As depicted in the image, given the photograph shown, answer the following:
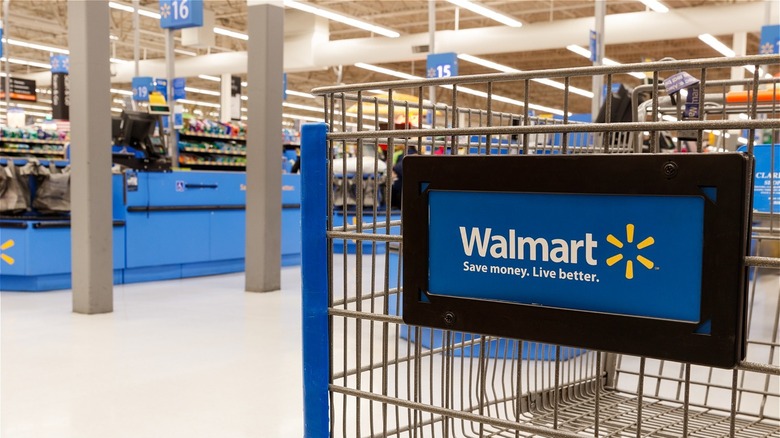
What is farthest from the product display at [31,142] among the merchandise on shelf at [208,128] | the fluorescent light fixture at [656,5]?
the fluorescent light fixture at [656,5]

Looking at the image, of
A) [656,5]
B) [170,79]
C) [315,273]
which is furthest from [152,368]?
[656,5]

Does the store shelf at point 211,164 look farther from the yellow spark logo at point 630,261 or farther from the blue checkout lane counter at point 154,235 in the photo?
the yellow spark logo at point 630,261

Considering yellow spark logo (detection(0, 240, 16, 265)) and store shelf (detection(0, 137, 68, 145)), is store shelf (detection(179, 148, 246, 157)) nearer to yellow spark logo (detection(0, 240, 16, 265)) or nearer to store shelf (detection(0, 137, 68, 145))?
store shelf (detection(0, 137, 68, 145))

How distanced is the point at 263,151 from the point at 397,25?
12146mm

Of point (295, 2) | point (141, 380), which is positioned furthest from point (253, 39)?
point (295, 2)

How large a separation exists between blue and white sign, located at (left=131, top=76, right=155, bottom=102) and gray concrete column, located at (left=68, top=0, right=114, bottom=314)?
6441 millimetres

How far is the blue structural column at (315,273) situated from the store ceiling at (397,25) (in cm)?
1244

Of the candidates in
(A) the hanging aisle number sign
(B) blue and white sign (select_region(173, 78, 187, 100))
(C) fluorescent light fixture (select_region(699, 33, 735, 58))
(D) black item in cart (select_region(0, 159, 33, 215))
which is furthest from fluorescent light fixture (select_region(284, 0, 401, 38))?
(D) black item in cart (select_region(0, 159, 33, 215))

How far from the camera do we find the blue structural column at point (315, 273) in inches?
52.9

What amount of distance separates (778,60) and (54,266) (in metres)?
5.96

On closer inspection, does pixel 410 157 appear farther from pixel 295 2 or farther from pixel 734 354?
pixel 295 2

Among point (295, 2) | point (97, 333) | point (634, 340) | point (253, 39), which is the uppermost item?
point (295, 2)

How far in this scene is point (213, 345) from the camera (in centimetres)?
404

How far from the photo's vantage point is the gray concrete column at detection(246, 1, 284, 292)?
619 cm
